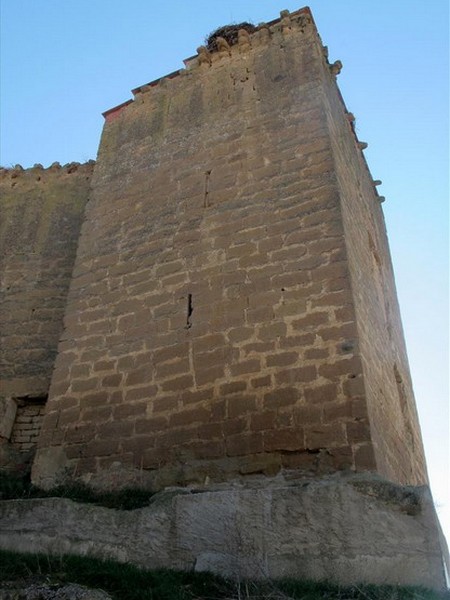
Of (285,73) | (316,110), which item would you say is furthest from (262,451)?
(285,73)

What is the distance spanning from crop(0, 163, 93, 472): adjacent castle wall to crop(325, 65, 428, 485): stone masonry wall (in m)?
4.01

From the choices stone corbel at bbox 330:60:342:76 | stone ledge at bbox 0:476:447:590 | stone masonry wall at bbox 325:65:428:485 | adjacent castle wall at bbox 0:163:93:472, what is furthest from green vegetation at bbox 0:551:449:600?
stone corbel at bbox 330:60:342:76

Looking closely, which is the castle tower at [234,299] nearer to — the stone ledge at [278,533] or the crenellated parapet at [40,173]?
the stone ledge at [278,533]

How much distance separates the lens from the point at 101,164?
8.55 m

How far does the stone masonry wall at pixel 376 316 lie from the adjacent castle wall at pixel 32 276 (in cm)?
401

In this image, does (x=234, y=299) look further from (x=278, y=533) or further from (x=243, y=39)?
(x=243, y=39)

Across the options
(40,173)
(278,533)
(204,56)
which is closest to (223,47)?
(204,56)

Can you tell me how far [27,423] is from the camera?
308 inches

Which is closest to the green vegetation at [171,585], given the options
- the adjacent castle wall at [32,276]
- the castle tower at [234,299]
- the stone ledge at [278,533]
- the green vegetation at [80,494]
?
the stone ledge at [278,533]

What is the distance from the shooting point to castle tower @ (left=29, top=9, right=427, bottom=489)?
5246 millimetres

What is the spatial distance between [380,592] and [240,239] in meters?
3.69

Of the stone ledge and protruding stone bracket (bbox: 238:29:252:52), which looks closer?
the stone ledge

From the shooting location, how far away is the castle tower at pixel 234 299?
17.2 ft

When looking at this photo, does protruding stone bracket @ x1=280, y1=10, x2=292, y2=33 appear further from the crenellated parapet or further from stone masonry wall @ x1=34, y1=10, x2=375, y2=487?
the crenellated parapet
